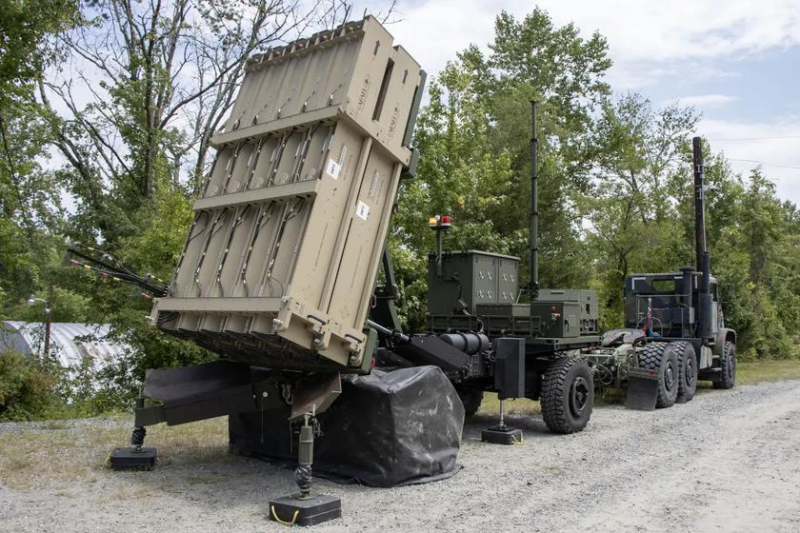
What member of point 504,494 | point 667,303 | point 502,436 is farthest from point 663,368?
A: point 504,494

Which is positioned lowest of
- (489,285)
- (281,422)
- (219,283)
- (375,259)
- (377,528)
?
(377,528)

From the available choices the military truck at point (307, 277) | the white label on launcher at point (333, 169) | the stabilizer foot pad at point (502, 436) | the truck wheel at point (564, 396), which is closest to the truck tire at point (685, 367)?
the truck wheel at point (564, 396)

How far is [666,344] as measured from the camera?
1416 centimetres

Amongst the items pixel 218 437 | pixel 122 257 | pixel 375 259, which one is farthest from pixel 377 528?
pixel 122 257

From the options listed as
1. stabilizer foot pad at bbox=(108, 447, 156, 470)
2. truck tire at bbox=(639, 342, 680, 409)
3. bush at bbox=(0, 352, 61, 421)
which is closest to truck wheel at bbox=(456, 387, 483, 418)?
truck tire at bbox=(639, 342, 680, 409)

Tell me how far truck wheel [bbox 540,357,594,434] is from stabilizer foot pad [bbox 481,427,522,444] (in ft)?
2.52

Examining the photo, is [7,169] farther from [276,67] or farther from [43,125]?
[43,125]

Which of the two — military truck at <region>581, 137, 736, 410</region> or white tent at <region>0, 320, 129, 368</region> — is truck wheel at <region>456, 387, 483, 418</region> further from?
white tent at <region>0, 320, 129, 368</region>

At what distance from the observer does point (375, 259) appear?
6750mm

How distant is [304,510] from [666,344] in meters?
10.5

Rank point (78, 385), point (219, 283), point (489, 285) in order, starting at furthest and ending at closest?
point (78, 385), point (489, 285), point (219, 283)

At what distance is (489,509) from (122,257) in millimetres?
11208

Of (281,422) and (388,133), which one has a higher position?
(388,133)

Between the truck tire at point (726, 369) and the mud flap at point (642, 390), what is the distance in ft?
15.0
